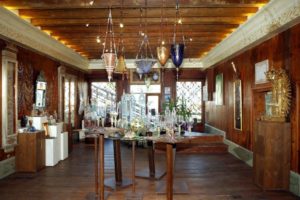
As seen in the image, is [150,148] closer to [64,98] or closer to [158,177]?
[158,177]

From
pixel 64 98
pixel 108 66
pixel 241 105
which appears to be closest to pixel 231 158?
pixel 241 105

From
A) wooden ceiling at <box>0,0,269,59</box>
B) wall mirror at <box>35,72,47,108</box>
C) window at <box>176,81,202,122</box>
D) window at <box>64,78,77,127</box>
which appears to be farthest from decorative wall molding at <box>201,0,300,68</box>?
window at <box>64,78,77,127</box>

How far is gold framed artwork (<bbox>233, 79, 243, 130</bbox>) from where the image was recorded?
7.48 metres

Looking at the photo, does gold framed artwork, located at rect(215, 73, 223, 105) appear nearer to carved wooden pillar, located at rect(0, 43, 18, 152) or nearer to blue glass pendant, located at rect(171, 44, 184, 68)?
blue glass pendant, located at rect(171, 44, 184, 68)

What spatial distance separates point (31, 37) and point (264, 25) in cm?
530

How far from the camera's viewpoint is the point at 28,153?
6.05 m

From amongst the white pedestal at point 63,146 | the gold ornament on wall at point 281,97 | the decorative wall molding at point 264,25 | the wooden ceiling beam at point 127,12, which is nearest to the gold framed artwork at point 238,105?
the decorative wall molding at point 264,25

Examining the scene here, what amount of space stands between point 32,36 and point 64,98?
323 centimetres

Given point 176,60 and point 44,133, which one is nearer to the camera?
point 176,60

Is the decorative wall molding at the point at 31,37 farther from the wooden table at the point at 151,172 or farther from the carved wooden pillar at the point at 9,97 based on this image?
the wooden table at the point at 151,172

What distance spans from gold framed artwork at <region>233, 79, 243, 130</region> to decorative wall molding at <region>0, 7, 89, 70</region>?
17.6 feet

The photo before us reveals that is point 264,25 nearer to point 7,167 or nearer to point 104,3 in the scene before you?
point 104,3

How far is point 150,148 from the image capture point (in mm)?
5535

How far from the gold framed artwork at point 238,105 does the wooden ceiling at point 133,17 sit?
1452mm
